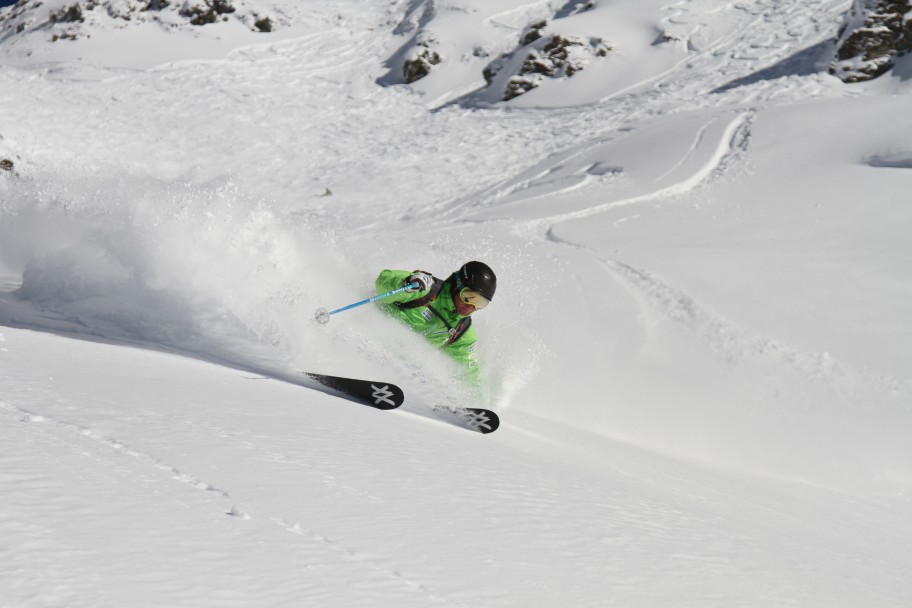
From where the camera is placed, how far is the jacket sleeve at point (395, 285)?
6.41m

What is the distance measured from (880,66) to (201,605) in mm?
26600

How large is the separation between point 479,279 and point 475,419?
4.58 ft

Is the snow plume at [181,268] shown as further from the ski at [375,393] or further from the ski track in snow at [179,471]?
the ski track in snow at [179,471]

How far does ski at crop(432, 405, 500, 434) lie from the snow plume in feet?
5.41

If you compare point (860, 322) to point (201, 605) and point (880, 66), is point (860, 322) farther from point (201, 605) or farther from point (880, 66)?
point (880, 66)

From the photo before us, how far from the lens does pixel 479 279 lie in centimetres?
603

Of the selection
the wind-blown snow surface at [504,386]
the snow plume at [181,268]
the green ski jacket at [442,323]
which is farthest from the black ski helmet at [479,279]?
the snow plume at [181,268]

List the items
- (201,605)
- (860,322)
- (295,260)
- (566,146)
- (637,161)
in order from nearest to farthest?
(201,605)
(295,260)
(860,322)
(637,161)
(566,146)

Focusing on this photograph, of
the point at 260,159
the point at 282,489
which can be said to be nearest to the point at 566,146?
the point at 260,159

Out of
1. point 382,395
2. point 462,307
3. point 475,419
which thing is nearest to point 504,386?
point 462,307

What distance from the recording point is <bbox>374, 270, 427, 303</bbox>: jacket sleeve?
6.41 m

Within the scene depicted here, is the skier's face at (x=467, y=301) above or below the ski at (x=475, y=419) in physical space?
above

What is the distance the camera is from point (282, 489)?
8.14 feet

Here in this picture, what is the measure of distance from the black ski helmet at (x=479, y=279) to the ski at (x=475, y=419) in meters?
1.17
